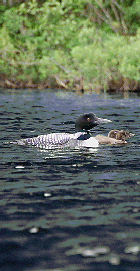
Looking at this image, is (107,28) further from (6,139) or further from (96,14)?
(6,139)

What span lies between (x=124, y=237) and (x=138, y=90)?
38217 millimetres

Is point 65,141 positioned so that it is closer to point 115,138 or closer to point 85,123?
point 85,123

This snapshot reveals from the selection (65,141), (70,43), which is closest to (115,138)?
(65,141)

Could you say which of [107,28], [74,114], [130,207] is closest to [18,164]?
[130,207]

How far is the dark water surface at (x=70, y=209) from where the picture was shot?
4.82m

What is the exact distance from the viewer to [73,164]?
31.5ft

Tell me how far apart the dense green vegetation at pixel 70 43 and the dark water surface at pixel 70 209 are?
28.3 metres

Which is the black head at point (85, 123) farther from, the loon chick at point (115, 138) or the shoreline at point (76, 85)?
the shoreline at point (76, 85)

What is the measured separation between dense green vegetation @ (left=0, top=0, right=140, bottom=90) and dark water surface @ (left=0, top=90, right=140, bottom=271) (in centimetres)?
2828

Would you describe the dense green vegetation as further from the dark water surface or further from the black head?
the dark water surface

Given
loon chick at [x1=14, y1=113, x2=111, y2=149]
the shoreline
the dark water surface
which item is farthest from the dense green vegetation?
the dark water surface

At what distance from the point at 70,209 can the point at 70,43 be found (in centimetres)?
4608

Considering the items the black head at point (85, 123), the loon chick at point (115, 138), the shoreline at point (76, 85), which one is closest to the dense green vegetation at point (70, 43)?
the shoreline at point (76, 85)

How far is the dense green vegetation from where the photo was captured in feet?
133
